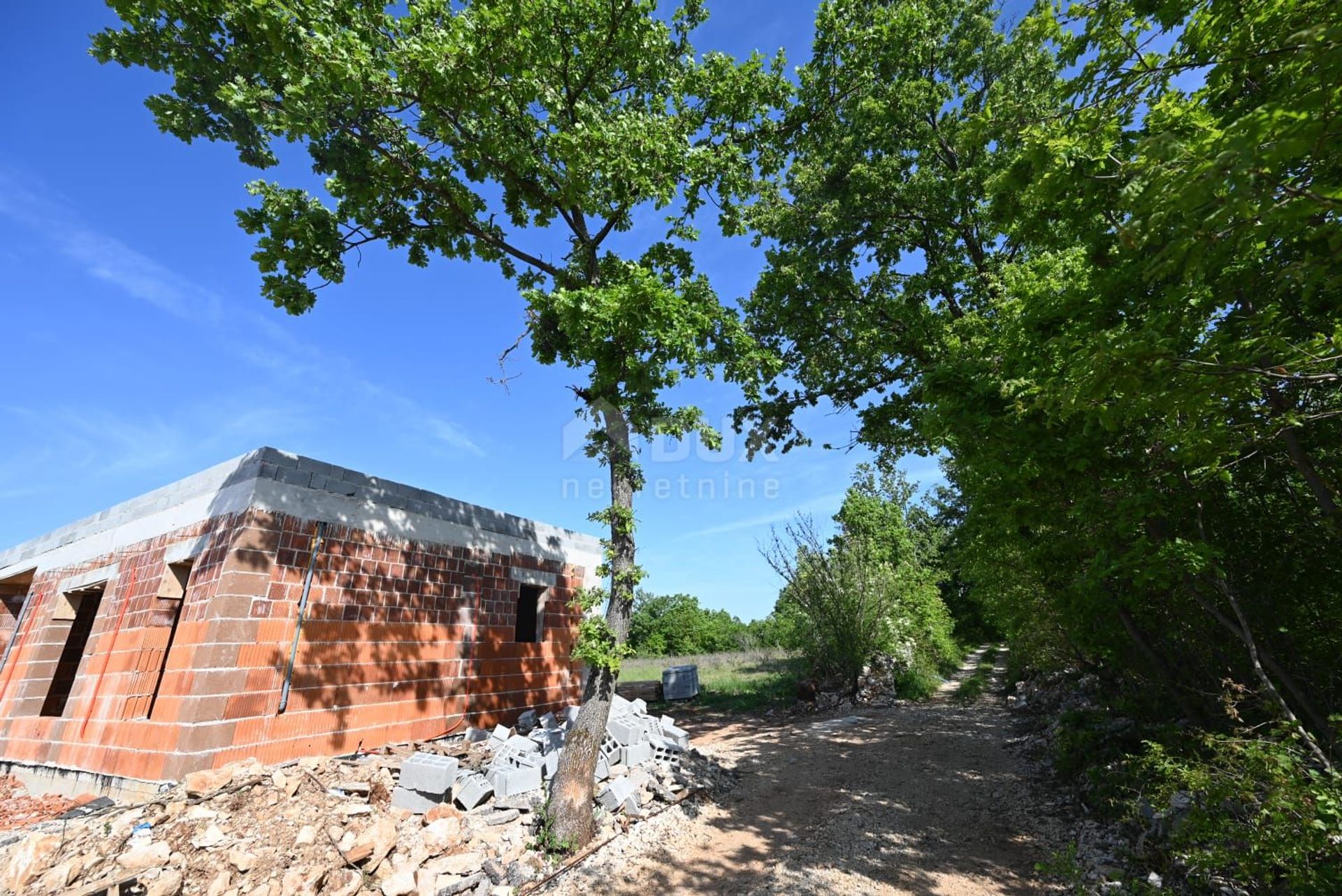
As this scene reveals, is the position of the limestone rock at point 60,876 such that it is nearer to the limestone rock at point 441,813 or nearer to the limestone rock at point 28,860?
the limestone rock at point 28,860

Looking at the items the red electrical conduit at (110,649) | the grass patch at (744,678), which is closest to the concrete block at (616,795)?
the grass patch at (744,678)

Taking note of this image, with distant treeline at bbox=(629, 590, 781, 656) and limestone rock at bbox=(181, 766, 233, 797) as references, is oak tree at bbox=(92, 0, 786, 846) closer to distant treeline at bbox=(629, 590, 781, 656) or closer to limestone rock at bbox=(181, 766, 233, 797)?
limestone rock at bbox=(181, 766, 233, 797)

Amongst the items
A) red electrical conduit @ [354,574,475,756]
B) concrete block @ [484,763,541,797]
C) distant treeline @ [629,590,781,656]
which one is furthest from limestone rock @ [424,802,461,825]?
distant treeline @ [629,590,781,656]

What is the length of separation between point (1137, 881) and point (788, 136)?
31.0ft

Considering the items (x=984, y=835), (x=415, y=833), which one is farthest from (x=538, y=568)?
(x=984, y=835)

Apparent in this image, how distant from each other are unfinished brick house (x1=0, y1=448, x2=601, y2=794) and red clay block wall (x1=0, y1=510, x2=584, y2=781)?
2 cm

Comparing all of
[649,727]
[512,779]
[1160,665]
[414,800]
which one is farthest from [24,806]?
[1160,665]

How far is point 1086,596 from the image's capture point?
5.55 metres

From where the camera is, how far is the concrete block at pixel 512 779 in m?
5.89

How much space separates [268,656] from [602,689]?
389 cm

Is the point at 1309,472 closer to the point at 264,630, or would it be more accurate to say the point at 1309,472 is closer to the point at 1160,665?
the point at 1160,665

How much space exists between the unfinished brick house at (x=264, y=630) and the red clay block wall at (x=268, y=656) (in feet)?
0.07

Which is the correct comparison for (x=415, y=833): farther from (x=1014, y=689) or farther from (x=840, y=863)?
(x=1014, y=689)

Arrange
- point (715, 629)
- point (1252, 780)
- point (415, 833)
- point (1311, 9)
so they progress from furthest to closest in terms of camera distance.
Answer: point (715, 629)
point (415, 833)
point (1252, 780)
point (1311, 9)
